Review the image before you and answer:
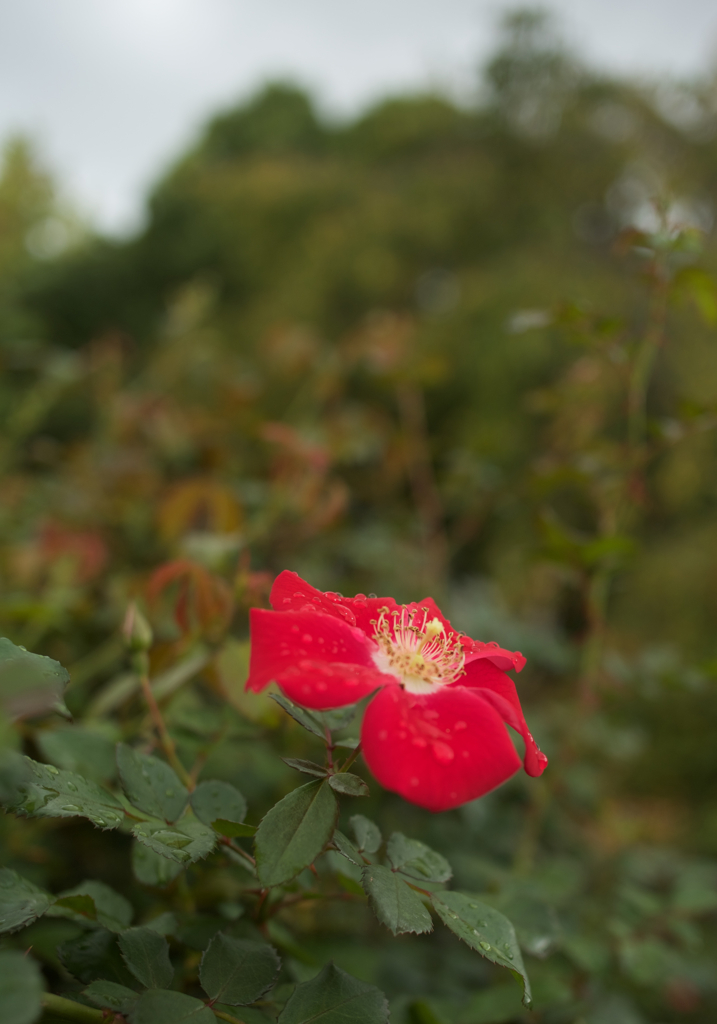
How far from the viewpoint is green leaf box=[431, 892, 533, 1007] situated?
26 centimetres

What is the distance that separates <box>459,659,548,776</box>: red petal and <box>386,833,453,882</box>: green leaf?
6cm

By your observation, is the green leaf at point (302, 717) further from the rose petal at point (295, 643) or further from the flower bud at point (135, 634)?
Answer: the flower bud at point (135, 634)

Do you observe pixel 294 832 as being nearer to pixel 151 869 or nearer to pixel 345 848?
pixel 345 848

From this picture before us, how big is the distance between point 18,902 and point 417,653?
0.19 metres

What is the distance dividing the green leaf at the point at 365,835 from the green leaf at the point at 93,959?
0.11 meters

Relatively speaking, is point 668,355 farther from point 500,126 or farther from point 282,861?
point 282,861

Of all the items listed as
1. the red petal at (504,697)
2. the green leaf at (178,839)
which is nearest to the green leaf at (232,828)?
the green leaf at (178,839)

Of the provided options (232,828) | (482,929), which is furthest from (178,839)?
(482,929)

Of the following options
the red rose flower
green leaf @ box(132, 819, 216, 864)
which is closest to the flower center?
the red rose flower

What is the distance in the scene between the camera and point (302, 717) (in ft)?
0.93

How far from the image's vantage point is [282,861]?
0.79 feet

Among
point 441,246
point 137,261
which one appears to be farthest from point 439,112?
point 137,261

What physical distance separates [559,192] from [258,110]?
238 cm

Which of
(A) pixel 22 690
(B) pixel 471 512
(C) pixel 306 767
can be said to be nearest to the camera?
(A) pixel 22 690
